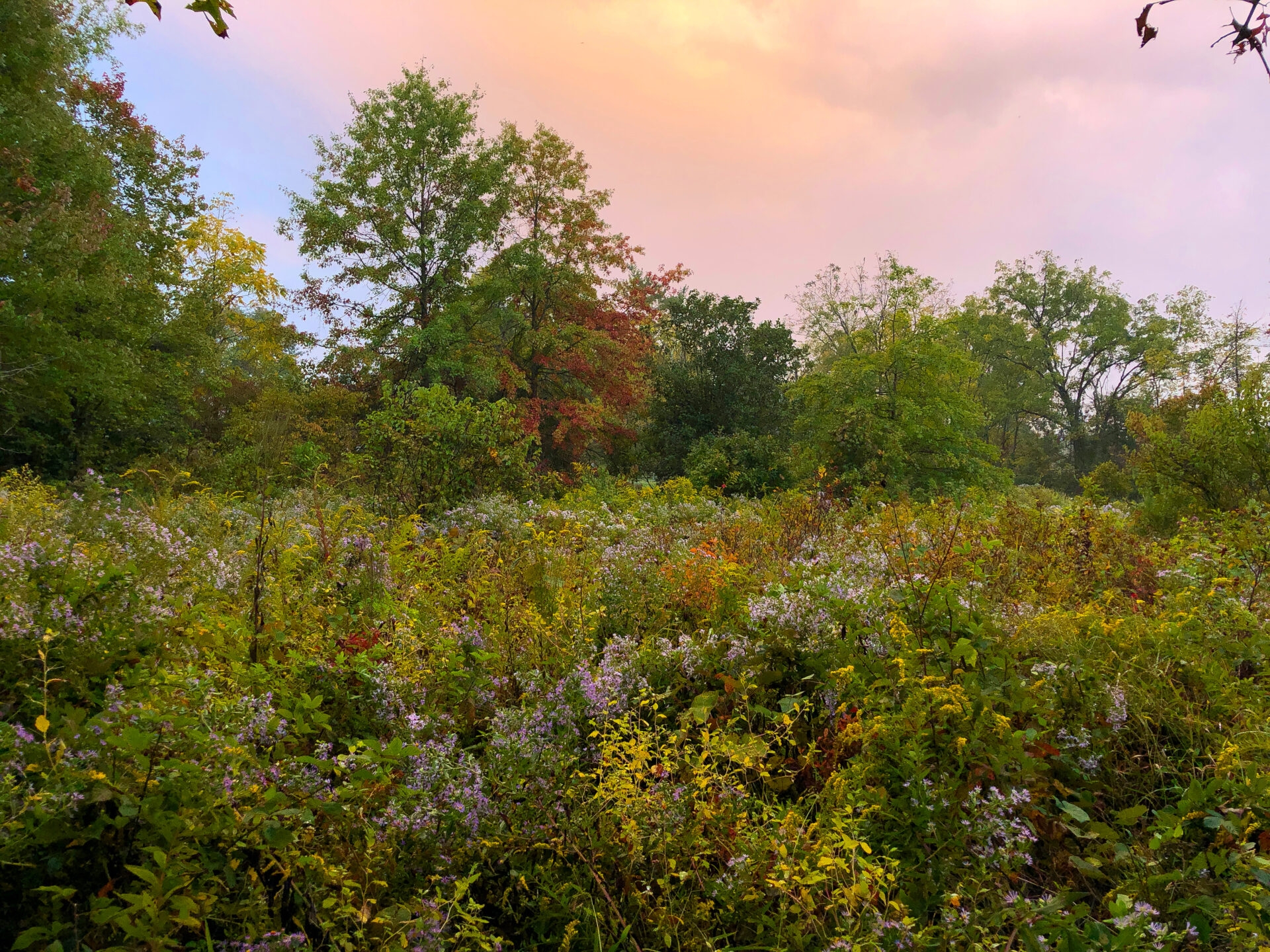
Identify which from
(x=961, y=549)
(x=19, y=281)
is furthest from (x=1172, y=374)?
(x=19, y=281)

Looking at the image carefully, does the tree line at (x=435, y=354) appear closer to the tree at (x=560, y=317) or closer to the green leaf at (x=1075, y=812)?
the tree at (x=560, y=317)

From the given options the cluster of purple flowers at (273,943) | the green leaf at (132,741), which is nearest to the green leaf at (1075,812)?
the cluster of purple flowers at (273,943)

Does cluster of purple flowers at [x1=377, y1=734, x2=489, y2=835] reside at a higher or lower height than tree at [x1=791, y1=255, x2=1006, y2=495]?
lower

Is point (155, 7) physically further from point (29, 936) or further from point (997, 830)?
point (997, 830)

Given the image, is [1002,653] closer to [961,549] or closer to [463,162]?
[961,549]

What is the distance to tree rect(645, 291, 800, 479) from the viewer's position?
1888 centimetres

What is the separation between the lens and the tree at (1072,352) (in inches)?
1357

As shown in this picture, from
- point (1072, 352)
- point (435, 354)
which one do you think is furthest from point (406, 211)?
point (1072, 352)

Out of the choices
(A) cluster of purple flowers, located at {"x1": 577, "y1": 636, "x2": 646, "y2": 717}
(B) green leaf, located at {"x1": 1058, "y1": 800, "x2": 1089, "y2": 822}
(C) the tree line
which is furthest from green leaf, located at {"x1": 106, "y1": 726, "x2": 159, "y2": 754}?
(C) the tree line

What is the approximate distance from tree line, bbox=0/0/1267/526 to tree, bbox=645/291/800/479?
0.23 feet

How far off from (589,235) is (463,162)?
387cm

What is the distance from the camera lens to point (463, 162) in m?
17.9

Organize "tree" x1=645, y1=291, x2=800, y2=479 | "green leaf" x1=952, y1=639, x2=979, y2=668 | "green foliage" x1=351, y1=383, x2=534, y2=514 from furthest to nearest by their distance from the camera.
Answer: "tree" x1=645, y1=291, x2=800, y2=479, "green foliage" x1=351, y1=383, x2=534, y2=514, "green leaf" x1=952, y1=639, x2=979, y2=668

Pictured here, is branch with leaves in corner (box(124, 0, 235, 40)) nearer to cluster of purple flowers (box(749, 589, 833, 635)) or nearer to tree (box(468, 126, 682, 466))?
cluster of purple flowers (box(749, 589, 833, 635))
